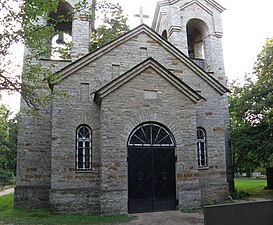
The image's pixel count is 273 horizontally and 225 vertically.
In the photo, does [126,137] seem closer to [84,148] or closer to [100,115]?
[100,115]

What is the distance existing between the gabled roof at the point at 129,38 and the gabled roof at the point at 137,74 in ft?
5.77

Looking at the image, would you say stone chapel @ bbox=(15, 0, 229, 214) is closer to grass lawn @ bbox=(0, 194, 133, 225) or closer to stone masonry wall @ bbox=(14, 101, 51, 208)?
stone masonry wall @ bbox=(14, 101, 51, 208)

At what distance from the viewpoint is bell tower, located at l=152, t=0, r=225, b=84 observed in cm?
1683

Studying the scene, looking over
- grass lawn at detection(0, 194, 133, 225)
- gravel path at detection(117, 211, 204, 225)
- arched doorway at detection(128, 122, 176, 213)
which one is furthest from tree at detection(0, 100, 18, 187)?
gravel path at detection(117, 211, 204, 225)

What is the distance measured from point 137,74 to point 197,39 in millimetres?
8597

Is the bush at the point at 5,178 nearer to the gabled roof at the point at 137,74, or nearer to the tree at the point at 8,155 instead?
the tree at the point at 8,155

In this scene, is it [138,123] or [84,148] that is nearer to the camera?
[138,123]

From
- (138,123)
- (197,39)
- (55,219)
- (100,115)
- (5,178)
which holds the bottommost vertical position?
(55,219)

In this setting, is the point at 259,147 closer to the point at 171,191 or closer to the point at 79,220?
the point at 171,191

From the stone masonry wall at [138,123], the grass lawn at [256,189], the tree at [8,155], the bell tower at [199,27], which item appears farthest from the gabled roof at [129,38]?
the tree at [8,155]

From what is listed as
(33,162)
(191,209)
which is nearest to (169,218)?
(191,209)

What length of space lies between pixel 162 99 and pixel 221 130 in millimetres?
3970

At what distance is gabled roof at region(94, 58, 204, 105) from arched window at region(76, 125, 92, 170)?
1357 mm

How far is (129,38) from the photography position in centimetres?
1406
